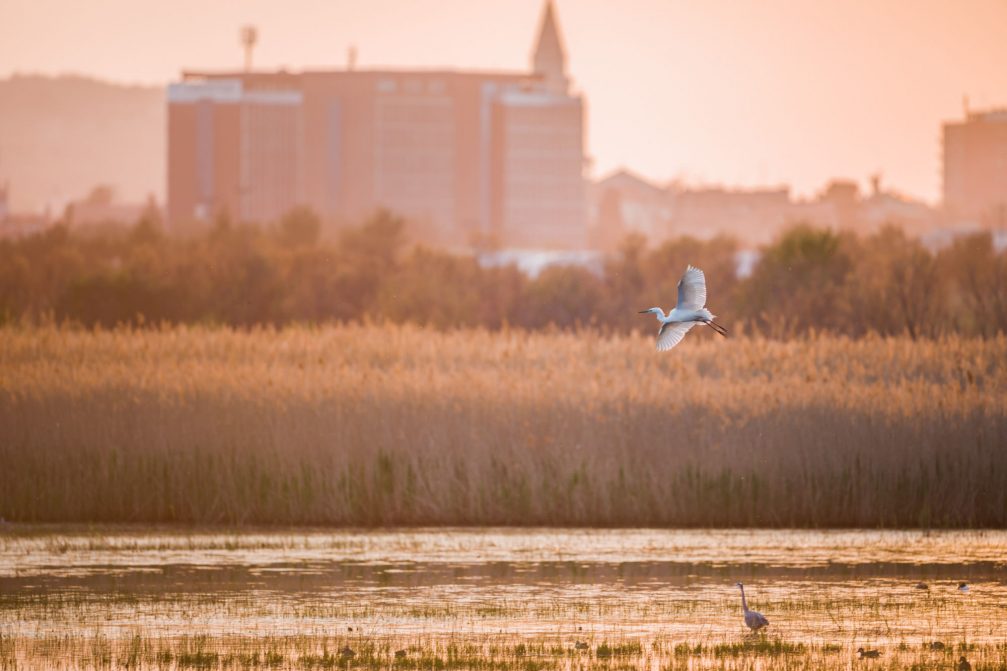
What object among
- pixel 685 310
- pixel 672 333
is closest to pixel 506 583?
pixel 672 333

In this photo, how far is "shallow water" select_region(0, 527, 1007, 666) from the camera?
17.5 metres

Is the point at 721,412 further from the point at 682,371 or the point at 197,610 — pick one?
the point at 197,610

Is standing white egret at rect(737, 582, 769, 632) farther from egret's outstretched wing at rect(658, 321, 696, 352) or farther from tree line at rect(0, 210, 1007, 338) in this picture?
tree line at rect(0, 210, 1007, 338)

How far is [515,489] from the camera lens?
2572cm

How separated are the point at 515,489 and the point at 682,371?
6.45 metres

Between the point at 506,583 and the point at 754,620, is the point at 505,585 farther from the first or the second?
the point at 754,620

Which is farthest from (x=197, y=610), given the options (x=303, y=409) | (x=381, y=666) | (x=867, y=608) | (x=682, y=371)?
(x=682, y=371)

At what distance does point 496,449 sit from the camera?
1034 inches

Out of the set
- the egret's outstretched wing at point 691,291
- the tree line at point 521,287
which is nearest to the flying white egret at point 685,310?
the egret's outstretched wing at point 691,291

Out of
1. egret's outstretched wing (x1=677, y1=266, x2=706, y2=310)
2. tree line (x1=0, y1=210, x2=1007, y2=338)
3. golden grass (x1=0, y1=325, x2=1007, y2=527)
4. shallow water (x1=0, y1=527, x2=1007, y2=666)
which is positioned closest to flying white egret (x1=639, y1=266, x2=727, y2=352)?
egret's outstretched wing (x1=677, y1=266, x2=706, y2=310)

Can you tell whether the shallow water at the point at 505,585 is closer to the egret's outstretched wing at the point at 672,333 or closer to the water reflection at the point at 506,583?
the water reflection at the point at 506,583

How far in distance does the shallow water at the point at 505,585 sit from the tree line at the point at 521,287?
23.9 metres

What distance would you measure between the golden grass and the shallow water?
3.90ft

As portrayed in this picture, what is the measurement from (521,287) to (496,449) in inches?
1729
